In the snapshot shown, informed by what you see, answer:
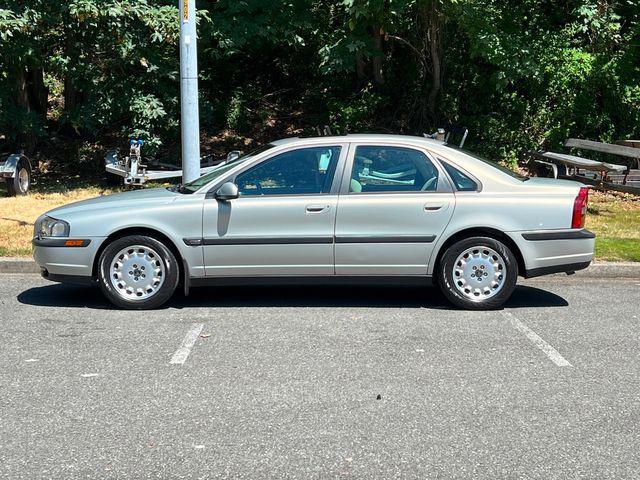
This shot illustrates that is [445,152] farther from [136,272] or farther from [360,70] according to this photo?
[360,70]

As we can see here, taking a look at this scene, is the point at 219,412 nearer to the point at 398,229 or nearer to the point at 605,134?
the point at 398,229

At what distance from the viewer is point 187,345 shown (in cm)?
613

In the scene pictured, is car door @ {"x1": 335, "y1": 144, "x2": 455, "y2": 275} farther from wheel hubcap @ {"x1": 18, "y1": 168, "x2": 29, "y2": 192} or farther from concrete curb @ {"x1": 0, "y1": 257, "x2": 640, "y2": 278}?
wheel hubcap @ {"x1": 18, "y1": 168, "x2": 29, "y2": 192}

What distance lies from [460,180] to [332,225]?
3.94 ft

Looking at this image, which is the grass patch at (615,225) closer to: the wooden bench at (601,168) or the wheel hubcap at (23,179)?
the wooden bench at (601,168)

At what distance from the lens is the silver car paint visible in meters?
7.08

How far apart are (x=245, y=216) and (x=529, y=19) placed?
1154cm

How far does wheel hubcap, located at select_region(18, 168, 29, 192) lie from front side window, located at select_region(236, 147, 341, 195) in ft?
28.5

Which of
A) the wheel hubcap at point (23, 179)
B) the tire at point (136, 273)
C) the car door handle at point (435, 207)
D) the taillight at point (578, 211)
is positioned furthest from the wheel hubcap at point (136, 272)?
the wheel hubcap at point (23, 179)

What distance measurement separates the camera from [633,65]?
16.0 metres

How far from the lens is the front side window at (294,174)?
23.6 feet

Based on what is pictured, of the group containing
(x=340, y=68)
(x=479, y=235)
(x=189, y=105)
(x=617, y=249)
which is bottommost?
(x=617, y=249)

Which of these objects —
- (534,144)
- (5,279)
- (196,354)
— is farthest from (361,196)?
(534,144)

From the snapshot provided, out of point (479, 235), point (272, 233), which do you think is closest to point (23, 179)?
point (272, 233)
